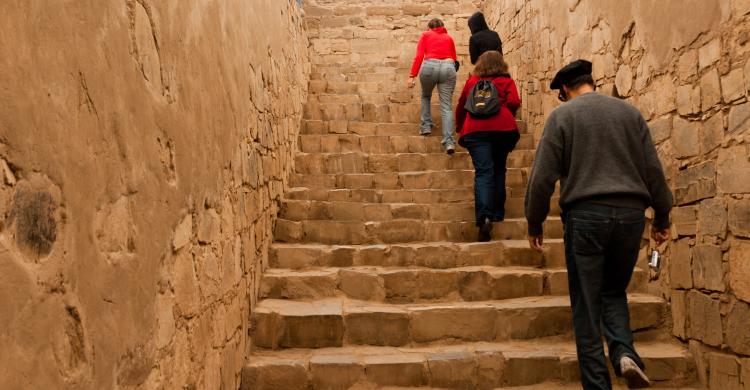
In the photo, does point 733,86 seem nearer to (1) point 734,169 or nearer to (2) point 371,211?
(1) point 734,169

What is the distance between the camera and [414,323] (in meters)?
3.38

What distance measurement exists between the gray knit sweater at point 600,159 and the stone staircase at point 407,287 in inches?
39.3

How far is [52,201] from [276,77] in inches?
133

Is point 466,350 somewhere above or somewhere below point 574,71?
below

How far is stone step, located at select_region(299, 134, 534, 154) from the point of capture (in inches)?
225

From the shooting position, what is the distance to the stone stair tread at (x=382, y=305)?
11.0 ft

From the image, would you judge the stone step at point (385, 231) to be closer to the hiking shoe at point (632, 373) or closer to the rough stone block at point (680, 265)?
the rough stone block at point (680, 265)

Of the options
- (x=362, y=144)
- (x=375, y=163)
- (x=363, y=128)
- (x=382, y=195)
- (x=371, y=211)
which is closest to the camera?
(x=371, y=211)

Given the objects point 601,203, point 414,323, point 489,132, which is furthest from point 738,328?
point 489,132

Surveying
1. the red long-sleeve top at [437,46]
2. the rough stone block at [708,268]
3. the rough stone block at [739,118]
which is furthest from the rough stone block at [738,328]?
the red long-sleeve top at [437,46]

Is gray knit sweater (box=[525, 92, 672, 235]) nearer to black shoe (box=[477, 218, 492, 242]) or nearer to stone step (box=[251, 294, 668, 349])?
stone step (box=[251, 294, 668, 349])

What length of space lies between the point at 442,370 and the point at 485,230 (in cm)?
141

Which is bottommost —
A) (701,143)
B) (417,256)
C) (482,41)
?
(417,256)

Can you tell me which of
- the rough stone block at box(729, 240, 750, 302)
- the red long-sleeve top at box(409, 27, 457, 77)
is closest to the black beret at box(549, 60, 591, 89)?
the rough stone block at box(729, 240, 750, 302)
